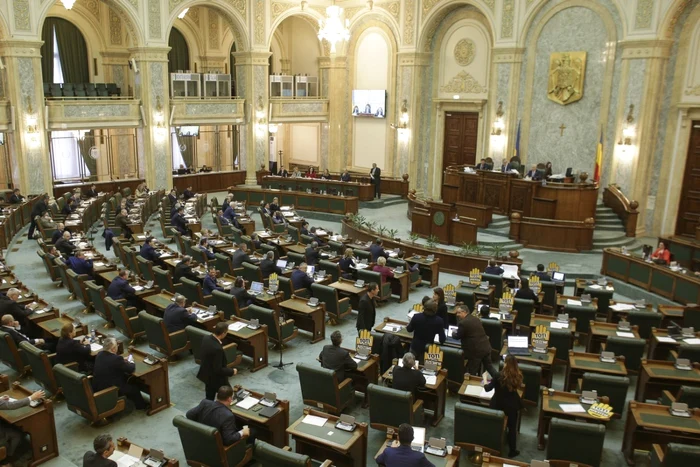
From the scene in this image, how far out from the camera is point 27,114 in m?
19.5

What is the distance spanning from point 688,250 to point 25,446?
13825 mm

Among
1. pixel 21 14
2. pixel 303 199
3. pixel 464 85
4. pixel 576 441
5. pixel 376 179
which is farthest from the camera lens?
pixel 376 179

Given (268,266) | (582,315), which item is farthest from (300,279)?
(582,315)

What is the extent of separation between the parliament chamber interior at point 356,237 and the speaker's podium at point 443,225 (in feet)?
0.26

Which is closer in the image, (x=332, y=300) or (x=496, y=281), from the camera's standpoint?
(x=332, y=300)

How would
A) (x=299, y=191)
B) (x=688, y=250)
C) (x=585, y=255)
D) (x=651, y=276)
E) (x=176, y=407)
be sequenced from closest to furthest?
1. (x=176, y=407)
2. (x=651, y=276)
3. (x=688, y=250)
4. (x=585, y=255)
5. (x=299, y=191)

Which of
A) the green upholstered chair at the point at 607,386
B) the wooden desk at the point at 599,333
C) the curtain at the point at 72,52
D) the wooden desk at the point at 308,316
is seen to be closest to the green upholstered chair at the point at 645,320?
the wooden desk at the point at 599,333

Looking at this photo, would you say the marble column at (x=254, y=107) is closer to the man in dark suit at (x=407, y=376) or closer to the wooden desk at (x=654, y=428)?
the man in dark suit at (x=407, y=376)

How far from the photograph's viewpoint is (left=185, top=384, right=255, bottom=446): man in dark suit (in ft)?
20.2

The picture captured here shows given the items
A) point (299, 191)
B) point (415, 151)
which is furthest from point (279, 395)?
point (415, 151)

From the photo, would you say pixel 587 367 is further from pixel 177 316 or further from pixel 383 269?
pixel 177 316

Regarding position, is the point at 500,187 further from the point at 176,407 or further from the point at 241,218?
the point at 176,407

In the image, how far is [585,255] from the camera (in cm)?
1584

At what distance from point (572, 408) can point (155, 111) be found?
1988cm
